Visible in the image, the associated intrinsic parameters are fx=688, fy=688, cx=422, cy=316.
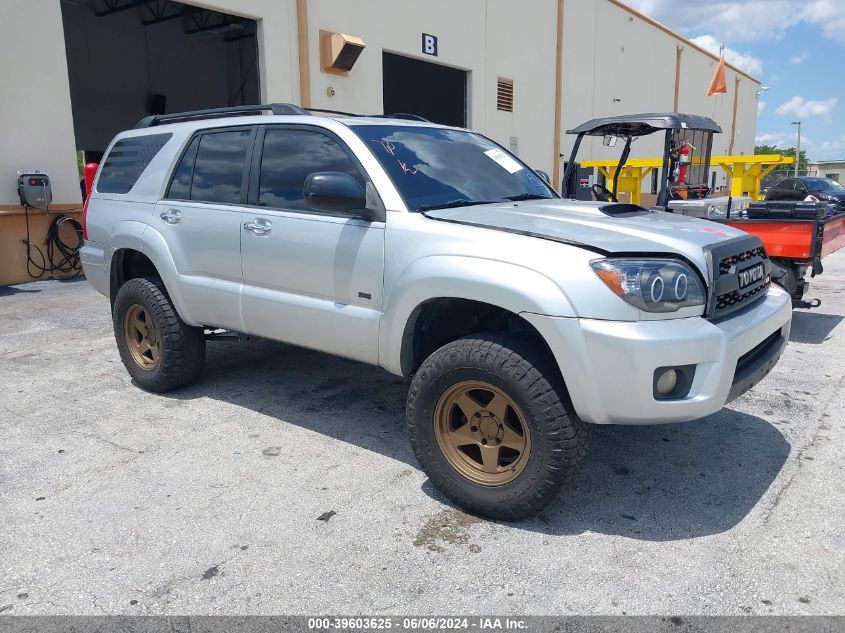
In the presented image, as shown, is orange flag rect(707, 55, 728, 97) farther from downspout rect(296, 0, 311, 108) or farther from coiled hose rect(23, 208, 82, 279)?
coiled hose rect(23, 208, 82, 279)

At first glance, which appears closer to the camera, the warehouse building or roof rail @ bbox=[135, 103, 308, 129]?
roof rail @ bbox=[135, 103, 308, 129]

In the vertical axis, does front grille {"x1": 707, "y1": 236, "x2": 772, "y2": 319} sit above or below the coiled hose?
above

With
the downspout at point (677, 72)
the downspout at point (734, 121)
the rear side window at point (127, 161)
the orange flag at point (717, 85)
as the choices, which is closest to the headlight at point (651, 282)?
the rear side window at point (127, 161)

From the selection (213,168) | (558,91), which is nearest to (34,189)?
(213,168)

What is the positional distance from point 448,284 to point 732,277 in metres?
1.31

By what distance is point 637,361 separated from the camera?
278 cm

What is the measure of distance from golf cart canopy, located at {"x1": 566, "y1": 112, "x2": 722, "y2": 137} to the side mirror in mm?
4737

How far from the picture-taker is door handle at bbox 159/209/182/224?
462 centimetres

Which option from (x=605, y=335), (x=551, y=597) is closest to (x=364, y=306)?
(x=605, y=335)

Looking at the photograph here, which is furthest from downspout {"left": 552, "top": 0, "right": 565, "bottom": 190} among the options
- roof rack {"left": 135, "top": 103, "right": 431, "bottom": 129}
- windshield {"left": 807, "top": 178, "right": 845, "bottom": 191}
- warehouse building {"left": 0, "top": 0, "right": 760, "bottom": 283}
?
roof rack {"left": 135, "top": 103, "right": 431, "bottom": 129}

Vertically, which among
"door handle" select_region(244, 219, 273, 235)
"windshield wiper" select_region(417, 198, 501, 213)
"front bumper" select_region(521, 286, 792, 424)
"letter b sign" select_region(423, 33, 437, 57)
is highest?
"letter b sign" select_region(423, 33, 437, 57)

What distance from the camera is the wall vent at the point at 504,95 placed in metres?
18.0

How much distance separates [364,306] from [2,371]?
12.4 ft

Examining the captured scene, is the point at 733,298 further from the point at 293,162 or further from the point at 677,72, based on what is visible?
the point at 677,72
